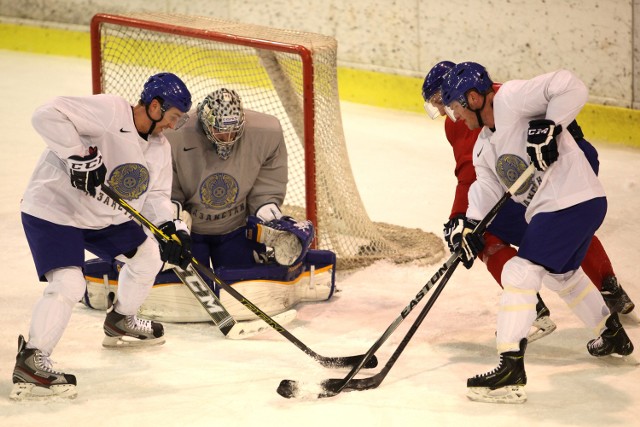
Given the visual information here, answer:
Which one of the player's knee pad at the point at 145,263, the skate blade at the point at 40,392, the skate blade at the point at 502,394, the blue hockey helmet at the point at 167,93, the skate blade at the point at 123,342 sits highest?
the blue hockey helmet at the point at 167,93

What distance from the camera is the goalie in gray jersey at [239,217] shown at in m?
4.21

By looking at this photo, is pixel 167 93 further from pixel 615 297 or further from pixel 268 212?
pixel 615 297

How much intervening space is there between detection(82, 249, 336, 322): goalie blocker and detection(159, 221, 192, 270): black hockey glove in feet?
1.30

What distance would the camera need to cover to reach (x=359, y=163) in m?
6.40

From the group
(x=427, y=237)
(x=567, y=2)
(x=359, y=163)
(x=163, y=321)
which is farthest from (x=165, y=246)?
(x=567, y=2)

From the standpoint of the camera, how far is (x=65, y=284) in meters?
3.54

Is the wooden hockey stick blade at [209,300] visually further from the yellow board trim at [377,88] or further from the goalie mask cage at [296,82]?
the yellow board trim at [377,88]

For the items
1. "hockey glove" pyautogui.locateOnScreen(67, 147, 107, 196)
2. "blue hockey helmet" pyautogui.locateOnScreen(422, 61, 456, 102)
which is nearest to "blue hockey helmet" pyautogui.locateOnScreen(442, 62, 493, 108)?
"blue hockey helmet" pyautogui.locateOnScreen(422, 61, 456, 102)

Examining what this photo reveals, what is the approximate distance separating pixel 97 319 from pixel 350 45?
3.58 m

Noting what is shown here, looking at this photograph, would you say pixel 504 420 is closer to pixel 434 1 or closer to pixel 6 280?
pixel 6 280

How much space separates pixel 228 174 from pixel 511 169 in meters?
1.20

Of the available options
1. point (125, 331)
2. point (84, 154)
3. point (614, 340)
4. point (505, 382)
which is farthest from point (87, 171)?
point (614, 340)

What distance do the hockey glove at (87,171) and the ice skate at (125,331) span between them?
25.7 inches

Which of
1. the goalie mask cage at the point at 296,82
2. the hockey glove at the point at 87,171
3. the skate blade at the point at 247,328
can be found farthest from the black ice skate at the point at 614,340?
the hockey glove at the point at 87,171
